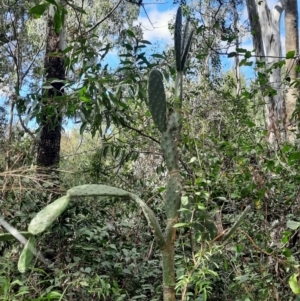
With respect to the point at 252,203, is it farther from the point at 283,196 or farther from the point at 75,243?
the point at 75,243

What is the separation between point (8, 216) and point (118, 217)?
2.73ft

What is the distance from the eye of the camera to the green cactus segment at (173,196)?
5.36ft

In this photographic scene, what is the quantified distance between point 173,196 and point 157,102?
0.40 metres

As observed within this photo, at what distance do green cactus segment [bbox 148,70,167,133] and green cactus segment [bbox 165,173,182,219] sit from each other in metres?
0.23

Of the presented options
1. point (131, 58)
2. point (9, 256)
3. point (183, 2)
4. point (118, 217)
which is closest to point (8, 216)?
point (9, 256)

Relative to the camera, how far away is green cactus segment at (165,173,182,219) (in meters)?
1.63

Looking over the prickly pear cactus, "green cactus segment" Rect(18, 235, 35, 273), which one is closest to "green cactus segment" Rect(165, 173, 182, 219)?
the prickly pear cactus

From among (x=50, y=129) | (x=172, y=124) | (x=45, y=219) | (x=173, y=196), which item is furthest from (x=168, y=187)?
(x=50, y=129)

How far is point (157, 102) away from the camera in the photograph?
68.7 inches

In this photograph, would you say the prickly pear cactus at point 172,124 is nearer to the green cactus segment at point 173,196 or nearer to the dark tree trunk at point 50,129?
the green cactus segment at point 173,196

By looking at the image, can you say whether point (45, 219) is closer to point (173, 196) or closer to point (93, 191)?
point (93, 191)

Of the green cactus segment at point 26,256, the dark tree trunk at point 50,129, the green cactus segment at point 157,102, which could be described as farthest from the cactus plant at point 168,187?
the dark tree trunk at point 50,129

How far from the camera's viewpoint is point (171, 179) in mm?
1669

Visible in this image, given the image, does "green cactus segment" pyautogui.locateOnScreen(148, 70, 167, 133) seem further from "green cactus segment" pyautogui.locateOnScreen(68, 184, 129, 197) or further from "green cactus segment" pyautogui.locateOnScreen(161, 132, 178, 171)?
"green cactus segment" pyautogui.locateOnScreen(68, 184, 129, 197)
